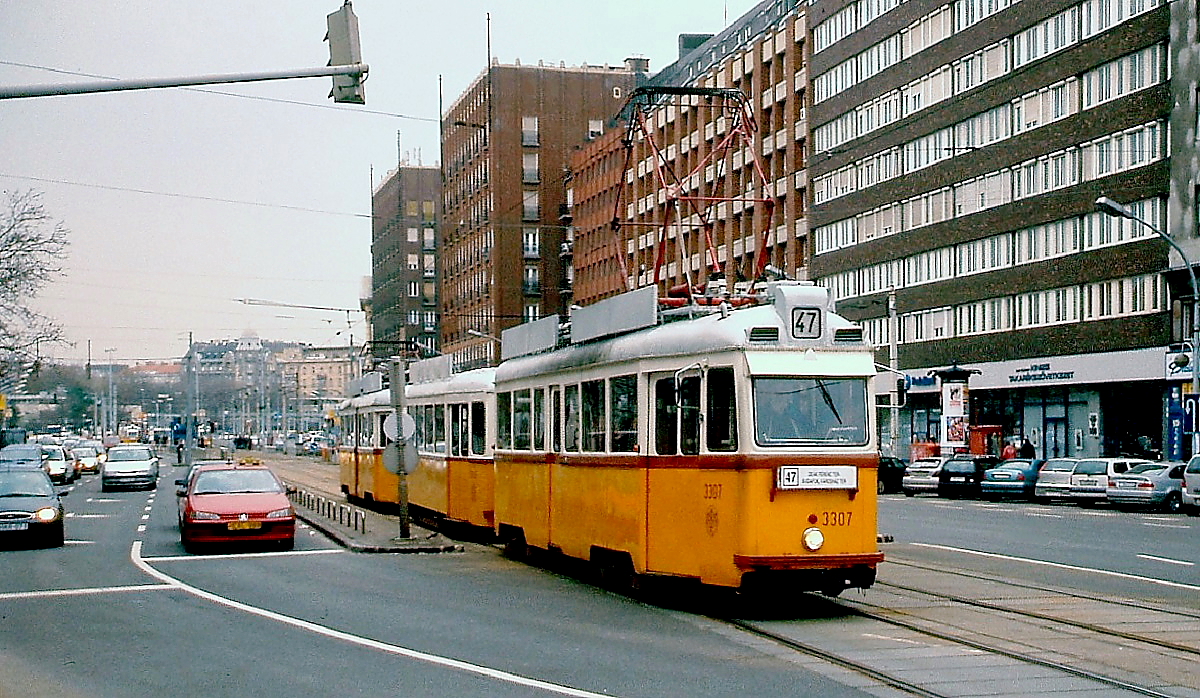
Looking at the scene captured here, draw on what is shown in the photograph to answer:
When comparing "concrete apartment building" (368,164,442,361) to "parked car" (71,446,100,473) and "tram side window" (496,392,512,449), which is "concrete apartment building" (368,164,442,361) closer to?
"parked car" (71,446,100,473)

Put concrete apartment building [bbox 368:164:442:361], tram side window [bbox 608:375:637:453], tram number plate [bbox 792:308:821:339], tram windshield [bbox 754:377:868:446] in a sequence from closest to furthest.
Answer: tram windshield [bbox 754:377:868:446] → tram number plate [bbox 792:308:821:339] → tram side window [bbox 608:375:637:453] → concrete apartment building [bbox 368:164:442:361]

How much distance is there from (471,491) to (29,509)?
7.23 m

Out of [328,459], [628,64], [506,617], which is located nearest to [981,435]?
[328,459]

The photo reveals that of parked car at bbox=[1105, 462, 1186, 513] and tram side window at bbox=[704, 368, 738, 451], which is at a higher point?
tram side window at bbox=[704, 368, 738, 451]

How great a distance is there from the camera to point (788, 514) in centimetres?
1493

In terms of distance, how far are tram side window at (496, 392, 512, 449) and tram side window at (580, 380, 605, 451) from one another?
3876 mm

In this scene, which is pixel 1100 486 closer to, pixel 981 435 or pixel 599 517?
pixel 981 435

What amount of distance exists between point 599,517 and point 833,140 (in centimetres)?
5813

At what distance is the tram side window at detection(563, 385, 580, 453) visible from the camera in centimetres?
1916

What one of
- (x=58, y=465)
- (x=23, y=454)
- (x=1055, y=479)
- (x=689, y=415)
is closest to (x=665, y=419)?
(x=689, y=415)

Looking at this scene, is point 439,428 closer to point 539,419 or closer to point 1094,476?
point 539,419

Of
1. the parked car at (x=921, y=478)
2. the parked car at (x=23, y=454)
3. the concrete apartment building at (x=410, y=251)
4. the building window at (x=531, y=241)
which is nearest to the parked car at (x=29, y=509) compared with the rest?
the parked car at (x=23, y=454)

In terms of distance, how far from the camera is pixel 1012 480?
47.4 meters

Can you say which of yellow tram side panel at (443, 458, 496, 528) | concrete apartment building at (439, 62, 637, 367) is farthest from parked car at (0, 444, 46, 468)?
concrete apartment building at (439, 62, 637, 367)
